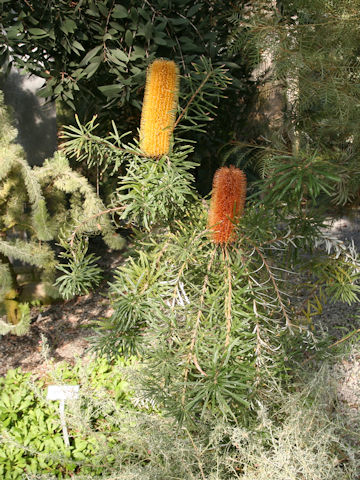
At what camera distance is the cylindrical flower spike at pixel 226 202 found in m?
0.96

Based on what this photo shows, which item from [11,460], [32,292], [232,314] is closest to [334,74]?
[232,314]

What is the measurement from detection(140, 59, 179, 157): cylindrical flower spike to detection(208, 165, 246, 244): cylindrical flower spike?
0.15 m

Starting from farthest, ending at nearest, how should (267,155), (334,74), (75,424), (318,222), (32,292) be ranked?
(32,292) < (267,155) < (334,74) < (75,424) < (318,222)

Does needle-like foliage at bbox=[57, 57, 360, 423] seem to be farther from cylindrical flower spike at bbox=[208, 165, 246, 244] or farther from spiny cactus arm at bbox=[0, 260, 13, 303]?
spiny cactus arm at bbox=[0, 260, 13, 303]

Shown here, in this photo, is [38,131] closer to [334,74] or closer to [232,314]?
[334,74]

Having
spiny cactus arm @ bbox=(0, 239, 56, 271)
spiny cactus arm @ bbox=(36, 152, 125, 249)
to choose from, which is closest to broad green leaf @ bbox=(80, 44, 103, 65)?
spiny cactus arm @ bbox=(36, 152, 125, 249)

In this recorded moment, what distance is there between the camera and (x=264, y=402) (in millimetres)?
1172

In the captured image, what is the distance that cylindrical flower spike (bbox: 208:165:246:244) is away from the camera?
96cm

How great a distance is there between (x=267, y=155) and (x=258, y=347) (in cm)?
106

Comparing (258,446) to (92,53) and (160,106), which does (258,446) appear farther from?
(92,53)

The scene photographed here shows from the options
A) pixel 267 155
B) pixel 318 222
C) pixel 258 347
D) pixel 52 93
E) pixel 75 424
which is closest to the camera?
pixel 258 347

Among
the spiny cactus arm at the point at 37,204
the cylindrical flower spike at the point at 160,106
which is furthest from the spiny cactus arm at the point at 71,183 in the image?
the cylindrical flower spike at the point at 160,106

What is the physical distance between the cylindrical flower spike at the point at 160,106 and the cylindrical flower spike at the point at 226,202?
150mm

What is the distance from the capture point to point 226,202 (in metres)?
0.98
